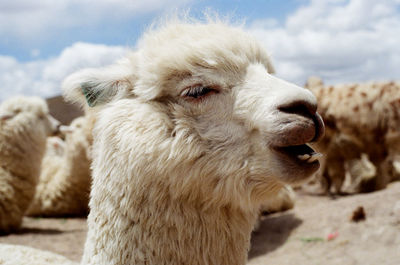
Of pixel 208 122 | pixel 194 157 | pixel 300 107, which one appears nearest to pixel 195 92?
pixel 208 122

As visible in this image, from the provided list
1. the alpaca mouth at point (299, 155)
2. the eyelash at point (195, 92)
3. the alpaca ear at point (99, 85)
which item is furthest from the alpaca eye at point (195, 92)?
the alpaca mouth at point (299, 155)

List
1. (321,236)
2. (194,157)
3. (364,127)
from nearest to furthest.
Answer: (194,157)
(321,236)
(364,127)

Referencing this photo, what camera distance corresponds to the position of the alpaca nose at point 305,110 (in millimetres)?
1871

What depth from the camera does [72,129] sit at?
344 inches

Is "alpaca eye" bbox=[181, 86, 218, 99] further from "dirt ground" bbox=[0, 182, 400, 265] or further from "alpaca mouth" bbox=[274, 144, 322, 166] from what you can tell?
"dirt ground" bbox=[0, 182, 400, 265]

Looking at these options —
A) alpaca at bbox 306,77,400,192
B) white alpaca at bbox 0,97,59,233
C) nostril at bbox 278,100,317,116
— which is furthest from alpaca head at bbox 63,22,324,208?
alpaca at bbox 306,77,400,192

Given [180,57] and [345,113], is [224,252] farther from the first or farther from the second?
[345,113]

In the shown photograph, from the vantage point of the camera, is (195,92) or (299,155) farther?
(195,92)

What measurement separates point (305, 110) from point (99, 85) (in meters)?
1.03

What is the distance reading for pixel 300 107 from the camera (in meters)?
1.90

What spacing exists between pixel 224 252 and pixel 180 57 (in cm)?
92

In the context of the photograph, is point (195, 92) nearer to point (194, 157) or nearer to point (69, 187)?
point (194, 157)

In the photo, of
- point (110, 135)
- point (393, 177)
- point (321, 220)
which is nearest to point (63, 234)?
point (321, 220)

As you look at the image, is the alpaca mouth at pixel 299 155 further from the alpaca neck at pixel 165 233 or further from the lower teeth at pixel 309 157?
the alpaca neck at pixel 165 233
